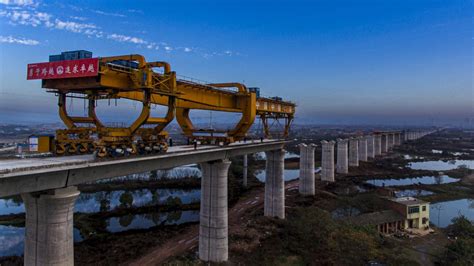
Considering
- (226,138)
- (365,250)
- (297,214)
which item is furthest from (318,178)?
(226,138)

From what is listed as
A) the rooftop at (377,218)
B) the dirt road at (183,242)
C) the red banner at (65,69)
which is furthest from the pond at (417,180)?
the red banner at (65,69)

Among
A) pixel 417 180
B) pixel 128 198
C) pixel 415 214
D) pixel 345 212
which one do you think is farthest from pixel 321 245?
pixel 417 180

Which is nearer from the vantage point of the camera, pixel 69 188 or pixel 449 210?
pixel 69 188

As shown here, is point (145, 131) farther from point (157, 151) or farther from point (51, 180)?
point (51, 180)

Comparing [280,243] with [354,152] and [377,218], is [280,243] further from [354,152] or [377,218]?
[354,152]

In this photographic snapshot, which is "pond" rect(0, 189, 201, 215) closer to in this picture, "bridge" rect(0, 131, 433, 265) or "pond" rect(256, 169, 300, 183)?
"pond" rect(256, 169, 300, 183)
